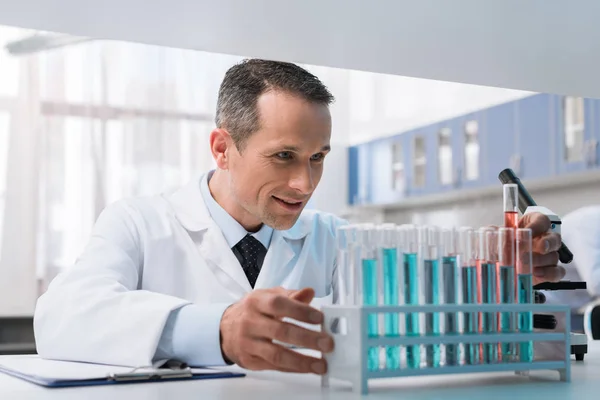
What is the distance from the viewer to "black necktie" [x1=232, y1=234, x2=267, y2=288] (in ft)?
5.86

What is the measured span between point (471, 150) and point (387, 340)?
487 cm

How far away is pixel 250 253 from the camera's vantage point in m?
1.81

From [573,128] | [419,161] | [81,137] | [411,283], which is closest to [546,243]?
[411,283]

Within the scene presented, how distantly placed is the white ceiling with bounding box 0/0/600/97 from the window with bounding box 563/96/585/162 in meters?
3.70

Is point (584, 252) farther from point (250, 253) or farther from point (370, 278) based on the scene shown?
point (370, 278)

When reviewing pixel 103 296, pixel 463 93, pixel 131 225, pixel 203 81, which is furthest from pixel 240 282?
pixel 463 93

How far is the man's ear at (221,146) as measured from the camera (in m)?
1.92

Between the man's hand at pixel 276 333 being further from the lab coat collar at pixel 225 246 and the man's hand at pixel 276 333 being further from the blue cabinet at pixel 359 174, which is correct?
the blue cabinet at pixel 359 174

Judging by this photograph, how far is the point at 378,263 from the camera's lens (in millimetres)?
842

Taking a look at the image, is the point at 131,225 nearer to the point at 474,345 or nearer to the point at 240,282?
the point at 240,282

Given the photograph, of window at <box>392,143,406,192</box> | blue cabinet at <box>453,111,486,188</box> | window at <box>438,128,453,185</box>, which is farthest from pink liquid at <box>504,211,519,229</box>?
window at <box>392,143,406,192</box>

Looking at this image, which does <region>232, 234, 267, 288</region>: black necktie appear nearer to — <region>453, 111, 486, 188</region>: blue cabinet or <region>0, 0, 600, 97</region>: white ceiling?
<region>0, 0, 600, 97</region>: white ceiling

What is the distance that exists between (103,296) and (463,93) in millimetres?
5040

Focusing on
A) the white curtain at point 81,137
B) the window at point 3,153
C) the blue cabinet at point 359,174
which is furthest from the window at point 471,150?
the window at point 3,153
